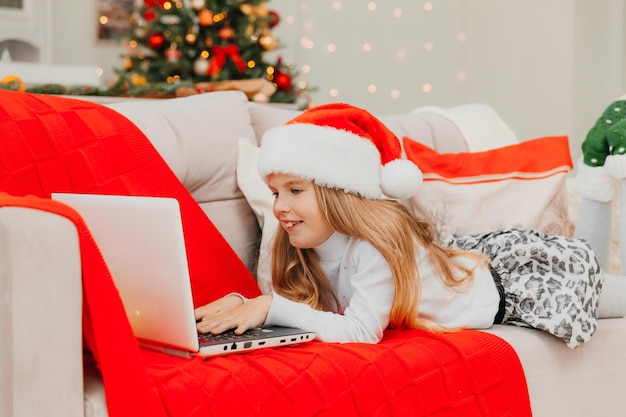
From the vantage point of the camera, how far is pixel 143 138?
1895mm

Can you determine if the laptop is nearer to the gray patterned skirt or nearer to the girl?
the girl

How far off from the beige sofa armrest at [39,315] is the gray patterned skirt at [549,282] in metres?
1.04

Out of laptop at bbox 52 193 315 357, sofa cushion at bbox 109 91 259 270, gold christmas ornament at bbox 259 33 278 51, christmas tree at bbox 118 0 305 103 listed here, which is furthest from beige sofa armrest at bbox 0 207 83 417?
gold christmas ornament at bbox 259 33 278 51

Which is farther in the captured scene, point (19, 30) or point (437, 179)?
point (19, 30)

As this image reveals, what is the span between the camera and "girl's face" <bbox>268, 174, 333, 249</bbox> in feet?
5.69

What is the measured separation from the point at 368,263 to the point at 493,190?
0.84m

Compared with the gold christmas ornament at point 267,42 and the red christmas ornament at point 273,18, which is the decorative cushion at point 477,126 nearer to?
the gold christmas ornament at point 267,42

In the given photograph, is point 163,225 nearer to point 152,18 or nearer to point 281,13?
point 152,18

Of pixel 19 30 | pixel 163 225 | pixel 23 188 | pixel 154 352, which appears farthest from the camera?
pixel 19 30

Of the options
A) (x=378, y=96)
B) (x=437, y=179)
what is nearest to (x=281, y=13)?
(x=378, y=96)

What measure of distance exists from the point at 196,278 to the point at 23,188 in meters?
0.41

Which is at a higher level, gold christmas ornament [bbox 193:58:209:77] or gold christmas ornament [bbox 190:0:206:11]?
gold christmas ornament [bbox 190:0:206:11]

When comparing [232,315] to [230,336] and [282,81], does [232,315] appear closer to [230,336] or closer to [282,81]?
[230,336]

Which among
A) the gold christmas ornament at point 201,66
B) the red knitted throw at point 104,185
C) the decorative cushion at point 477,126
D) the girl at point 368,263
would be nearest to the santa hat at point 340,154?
the girl at point 368,263
